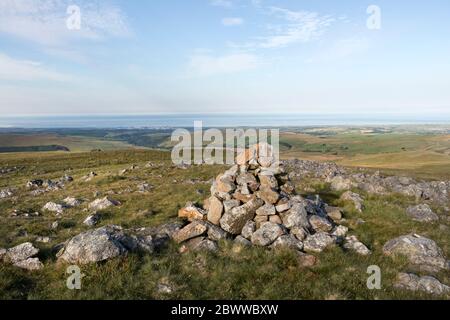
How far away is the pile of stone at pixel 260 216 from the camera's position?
1667 cm

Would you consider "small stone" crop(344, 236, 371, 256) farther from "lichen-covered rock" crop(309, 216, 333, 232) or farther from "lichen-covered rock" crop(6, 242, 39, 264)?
"lichen-covered rock" crop(6, 242, 39, 264)

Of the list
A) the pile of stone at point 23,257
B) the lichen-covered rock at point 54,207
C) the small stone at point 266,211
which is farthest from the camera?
the lichen-covered rock at point 54,207

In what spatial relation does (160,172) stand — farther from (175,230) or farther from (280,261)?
(280,261)

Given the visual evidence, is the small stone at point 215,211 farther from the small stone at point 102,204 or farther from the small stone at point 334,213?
the small stone at point 102,204

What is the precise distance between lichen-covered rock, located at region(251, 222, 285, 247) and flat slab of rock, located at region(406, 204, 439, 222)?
9.67 metres

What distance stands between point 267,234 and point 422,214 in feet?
36.7

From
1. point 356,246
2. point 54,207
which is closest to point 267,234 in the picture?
point 356,246

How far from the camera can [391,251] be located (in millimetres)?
16125

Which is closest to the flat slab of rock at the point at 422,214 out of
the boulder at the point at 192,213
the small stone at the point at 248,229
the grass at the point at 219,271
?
the grass at the point at 219,271

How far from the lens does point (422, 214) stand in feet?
71.4

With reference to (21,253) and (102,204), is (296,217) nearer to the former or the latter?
(21,253)

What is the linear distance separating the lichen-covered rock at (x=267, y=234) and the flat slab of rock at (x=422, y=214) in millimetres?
9666
